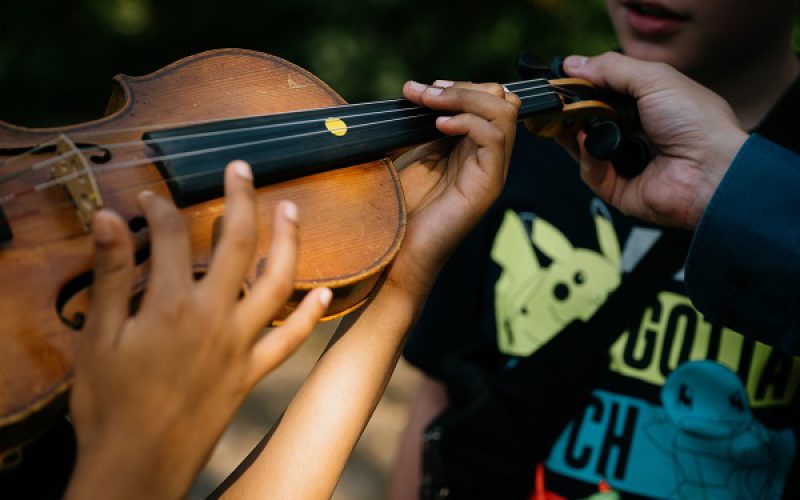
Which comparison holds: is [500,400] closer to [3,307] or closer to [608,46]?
[3,307]

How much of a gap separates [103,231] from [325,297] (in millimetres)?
285

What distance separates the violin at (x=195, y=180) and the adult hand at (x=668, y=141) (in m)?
0.09

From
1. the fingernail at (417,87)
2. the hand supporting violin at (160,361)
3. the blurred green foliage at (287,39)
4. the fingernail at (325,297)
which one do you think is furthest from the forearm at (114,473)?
the blurred green foliage at (287,39)

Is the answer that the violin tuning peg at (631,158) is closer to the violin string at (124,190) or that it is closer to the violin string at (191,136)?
the violin string at (191,136)

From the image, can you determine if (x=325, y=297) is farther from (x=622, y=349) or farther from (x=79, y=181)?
(x=622, y=349)

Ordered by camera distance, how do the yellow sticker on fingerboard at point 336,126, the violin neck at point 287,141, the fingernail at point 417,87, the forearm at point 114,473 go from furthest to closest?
the fingernail at point 417,87 → the yellow sticker on fingerboard at point 336,126 → the violin neck at point 287,141 → the forearm at point 114,473

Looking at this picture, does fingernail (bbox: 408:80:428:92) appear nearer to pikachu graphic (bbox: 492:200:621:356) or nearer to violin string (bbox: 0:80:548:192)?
violin string (bbox: 0:80:548:192)

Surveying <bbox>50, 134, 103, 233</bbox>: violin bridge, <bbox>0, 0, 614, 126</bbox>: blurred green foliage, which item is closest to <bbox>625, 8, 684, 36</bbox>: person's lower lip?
<bbox>50, 134, 103, 233</bbox>: violin bridge

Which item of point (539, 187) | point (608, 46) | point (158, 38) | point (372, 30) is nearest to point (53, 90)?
point (158, 38)

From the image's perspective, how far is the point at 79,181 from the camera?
2.98ft

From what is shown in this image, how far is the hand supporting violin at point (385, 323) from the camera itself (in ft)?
3.54

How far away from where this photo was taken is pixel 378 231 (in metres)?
1.10

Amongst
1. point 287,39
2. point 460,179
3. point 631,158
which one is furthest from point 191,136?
point 287,39

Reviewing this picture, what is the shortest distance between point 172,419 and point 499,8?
4.50 m
